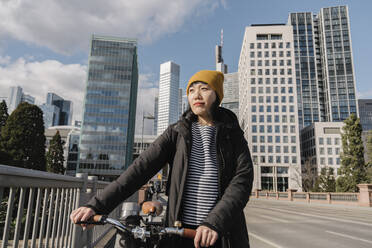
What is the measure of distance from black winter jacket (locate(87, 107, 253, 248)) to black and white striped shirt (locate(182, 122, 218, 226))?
54 millimetres

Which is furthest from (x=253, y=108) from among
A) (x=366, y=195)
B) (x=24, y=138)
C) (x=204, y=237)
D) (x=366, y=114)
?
(x=366, y=114)

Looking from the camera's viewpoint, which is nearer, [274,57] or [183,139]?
[183,139]

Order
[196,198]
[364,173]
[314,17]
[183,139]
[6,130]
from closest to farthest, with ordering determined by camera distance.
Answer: [196,198], [183,139], [6,130], [364,173], [314,17]

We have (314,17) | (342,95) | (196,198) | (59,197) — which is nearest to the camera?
(196,198)

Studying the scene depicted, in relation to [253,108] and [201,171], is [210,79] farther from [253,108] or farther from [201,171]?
[253,108]

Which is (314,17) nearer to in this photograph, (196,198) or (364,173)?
(364,173)

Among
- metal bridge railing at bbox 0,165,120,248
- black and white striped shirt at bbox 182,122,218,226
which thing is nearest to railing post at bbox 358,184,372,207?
metal bridge railing at bbox 0,165,120,248

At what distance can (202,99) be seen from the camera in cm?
196

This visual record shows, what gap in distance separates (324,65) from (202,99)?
129321mm

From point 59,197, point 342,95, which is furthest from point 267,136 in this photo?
point 59,197

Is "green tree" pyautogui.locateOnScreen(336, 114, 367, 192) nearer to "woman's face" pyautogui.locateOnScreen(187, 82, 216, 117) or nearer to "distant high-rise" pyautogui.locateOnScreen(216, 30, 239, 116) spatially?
"woman's face" pyautogui.locateOnScreen(187, 82, 216, 117)

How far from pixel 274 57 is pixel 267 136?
79.1 ft

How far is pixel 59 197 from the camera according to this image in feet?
8.89

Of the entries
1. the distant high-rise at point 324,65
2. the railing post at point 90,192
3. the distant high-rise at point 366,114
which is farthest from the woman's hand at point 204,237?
the distant high-rise at point 366,114
